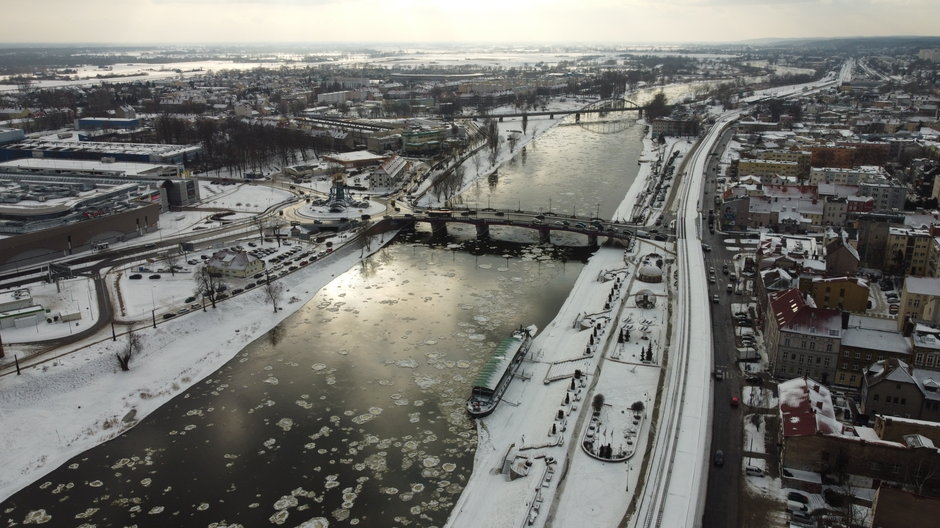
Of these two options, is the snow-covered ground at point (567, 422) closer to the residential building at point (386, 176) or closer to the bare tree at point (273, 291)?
the bare tree at point (273, 291)

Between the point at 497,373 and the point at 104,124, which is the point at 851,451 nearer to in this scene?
the point at 497,373

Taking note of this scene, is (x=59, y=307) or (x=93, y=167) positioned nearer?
(x=59, y=307)

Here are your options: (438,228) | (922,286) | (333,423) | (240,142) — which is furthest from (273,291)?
(240,142)

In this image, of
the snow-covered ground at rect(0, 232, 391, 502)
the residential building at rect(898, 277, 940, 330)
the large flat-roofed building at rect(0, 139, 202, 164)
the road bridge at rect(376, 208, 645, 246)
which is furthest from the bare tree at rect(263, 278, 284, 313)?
the large flat-roofed building at rect(0, 139, 202, 164)

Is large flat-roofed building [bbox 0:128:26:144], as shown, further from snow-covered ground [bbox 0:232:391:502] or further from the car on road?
the car on road

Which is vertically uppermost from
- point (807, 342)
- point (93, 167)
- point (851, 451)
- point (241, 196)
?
point (93, 167)
